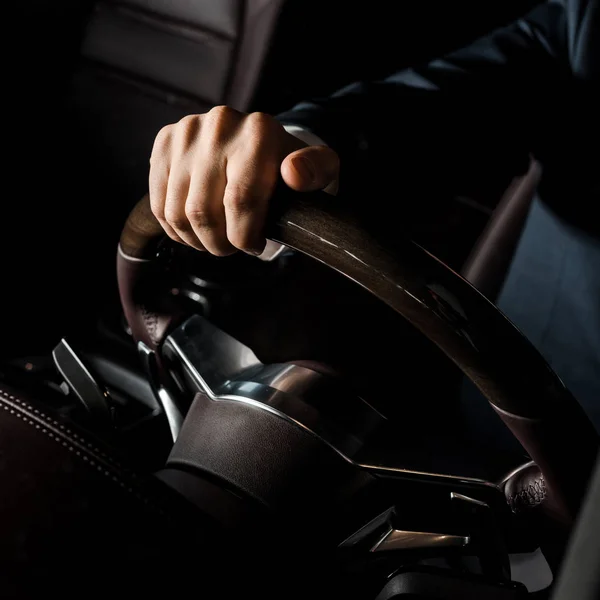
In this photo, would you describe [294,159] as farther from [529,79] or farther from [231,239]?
[529,79]

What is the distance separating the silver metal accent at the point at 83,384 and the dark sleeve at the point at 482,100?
14.6 inches

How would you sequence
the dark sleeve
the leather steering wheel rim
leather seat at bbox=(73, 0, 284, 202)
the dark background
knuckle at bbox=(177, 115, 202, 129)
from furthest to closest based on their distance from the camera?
the dark background → leather seat at bbox=(73, 0, 284, 202) → the dark sleeve → knuckle at bbox=(177, 115, 202, 129) → the leather steering wheel rim

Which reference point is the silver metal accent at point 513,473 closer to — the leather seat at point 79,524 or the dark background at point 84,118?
the leather seat at point 79,524

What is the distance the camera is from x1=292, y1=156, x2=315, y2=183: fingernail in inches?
12.6

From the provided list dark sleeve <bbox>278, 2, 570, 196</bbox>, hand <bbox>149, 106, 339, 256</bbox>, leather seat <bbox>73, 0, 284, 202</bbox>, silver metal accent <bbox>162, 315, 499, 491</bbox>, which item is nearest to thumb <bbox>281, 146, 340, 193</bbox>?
hand <bbox>149, 106, 339, 256</bbox>

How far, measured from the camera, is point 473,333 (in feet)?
0.91

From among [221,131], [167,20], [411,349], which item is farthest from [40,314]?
[221,131]

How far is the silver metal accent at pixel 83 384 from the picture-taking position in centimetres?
43

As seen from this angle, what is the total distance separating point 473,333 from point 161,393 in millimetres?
290

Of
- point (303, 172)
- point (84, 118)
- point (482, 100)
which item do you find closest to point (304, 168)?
point (303, 172)

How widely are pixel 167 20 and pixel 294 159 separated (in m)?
0.89

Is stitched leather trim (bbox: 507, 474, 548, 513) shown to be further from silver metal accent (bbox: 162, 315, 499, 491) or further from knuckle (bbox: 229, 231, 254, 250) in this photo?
knuckle (bbox: 229, 231, 254, 250)

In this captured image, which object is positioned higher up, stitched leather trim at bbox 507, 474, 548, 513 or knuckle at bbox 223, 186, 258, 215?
knuckle at bbox 223, 186, 258, 215

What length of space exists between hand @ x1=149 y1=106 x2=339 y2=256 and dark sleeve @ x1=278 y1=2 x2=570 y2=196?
0.34 meters
